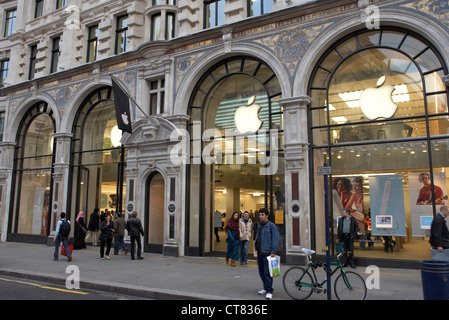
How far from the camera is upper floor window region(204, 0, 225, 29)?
52.0ft

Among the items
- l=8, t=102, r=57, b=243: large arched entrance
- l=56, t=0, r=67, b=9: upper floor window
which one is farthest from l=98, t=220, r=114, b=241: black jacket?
l=56, t=0, r=67, b=9: upper floor window

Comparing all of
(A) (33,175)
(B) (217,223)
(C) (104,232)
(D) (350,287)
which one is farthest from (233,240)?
(A) (33,175)

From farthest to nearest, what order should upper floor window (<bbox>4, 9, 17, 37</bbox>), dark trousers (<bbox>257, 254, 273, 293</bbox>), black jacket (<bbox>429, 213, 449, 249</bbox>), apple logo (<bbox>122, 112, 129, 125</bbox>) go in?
upper floor window (<bbox>4, 9, 17, 37</bbox>) → apple logo (<bbox>122, 112, 129, 125</bbox>) → black jacket (<bbox>429, 213, 449, 249</bbox>) → dark trousers (<bbox>257, 254, 273, 293</bbox>)

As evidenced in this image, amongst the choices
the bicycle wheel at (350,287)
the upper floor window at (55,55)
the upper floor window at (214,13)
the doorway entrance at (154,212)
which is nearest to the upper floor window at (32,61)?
the upper floor window at (55,55)

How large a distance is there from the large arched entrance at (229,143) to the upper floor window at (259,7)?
1893mm

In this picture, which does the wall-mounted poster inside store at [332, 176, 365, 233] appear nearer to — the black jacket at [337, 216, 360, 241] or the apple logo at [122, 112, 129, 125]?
the black jacket at [337, 216, 360, 241]

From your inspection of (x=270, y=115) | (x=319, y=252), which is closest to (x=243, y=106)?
(x=270, y=115)

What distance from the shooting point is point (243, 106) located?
15.3m

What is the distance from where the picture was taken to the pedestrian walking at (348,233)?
11617mm

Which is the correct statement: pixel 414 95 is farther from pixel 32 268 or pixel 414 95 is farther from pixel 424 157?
pixel 32 268

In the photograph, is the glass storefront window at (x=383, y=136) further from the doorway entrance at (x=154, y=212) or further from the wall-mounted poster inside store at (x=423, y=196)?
the doorway entrance at (x=154, y=212)

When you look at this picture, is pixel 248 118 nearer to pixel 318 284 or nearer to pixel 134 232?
pixel 134 232

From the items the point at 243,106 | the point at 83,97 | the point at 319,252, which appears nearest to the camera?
the point at 319,252
